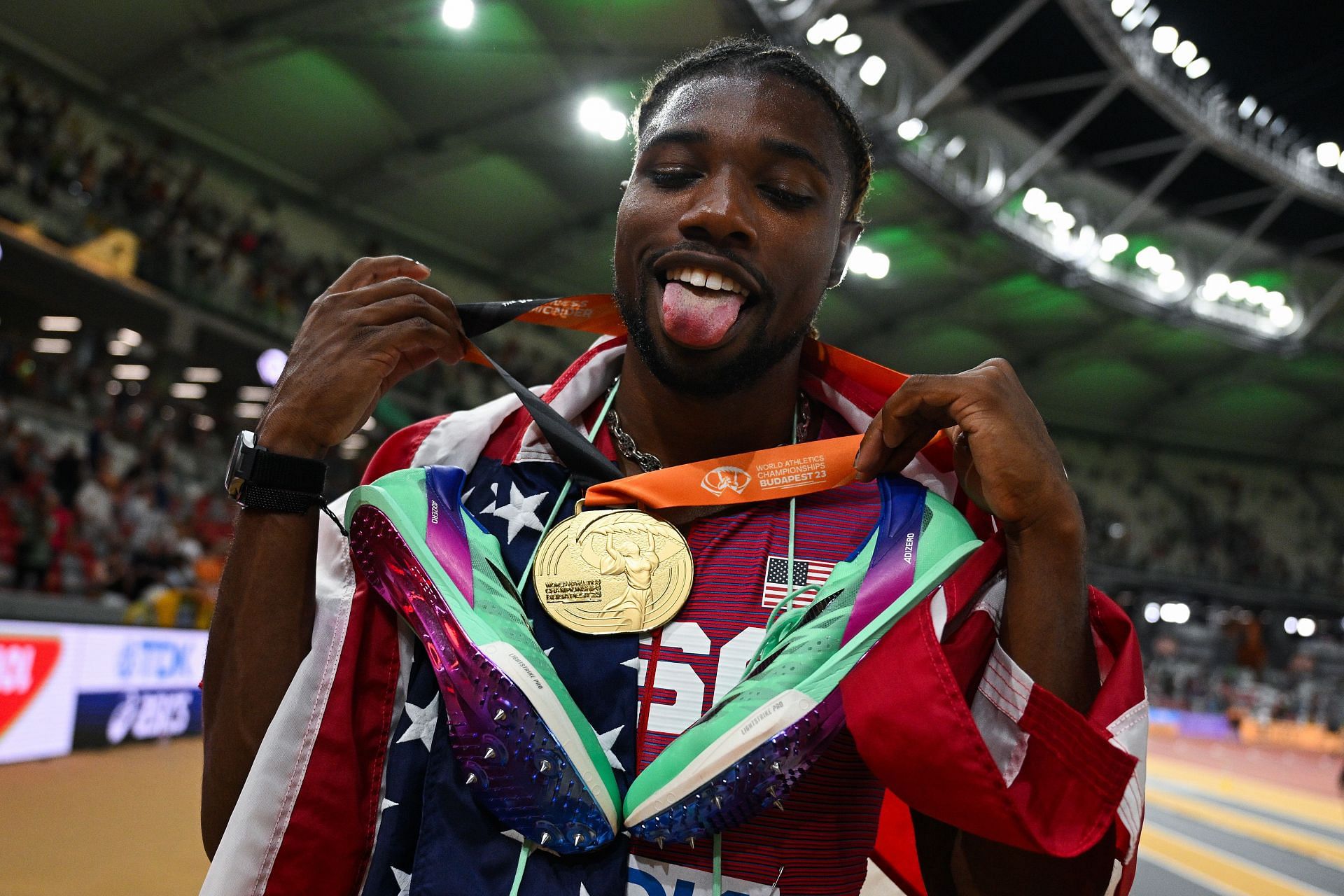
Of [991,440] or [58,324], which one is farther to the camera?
[58,324]

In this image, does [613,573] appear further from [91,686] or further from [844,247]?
[91,686]

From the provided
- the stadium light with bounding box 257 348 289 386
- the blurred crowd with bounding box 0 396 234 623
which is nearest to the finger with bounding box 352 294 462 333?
the blurred crowd with bounding box 0 396 234 623

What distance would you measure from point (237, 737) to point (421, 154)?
1914 cm

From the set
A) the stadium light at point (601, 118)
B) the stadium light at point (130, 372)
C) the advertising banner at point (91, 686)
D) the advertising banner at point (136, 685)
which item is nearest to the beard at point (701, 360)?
the advertising banner at point (91, 686)

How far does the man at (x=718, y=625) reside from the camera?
117cm

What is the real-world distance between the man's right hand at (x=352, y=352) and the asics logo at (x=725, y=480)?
43 cm

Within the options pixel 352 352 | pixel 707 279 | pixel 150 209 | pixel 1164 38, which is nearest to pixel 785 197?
pixel 707 279

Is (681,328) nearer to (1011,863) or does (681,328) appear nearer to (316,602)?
(316,602)

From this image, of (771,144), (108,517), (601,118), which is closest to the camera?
(771,144)

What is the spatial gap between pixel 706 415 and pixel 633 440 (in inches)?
6.1

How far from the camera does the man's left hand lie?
122 centimetres

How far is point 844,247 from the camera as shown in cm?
167

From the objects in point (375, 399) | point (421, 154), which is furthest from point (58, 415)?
point (375, 399)

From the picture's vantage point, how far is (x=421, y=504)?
1.35 m
